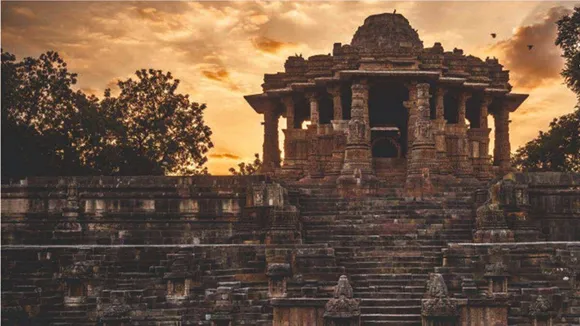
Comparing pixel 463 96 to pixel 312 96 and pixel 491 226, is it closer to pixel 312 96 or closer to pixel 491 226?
pixel 312 96

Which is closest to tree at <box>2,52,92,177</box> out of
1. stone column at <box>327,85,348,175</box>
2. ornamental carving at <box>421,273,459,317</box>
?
stone column at <box>327,85,348,175</box>

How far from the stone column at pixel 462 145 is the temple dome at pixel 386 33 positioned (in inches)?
102

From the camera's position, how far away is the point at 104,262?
1809 centimetres

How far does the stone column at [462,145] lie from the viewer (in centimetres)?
2629

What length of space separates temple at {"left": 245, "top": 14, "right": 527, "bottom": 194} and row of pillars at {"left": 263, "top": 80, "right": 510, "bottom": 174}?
0.04m

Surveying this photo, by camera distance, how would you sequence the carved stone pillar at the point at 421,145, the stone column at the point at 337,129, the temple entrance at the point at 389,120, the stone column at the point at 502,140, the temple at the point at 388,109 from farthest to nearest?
1. the stone column at the point at 502,140
2. the temple entrance at the point at 389,120
3. the stone column at the point at 337,129
4. the temple at the point at 388,109
5. the carved stone pillar at the point at 421,145

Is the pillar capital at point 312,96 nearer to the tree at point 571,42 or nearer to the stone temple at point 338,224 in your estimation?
the stone temple at point 338,224

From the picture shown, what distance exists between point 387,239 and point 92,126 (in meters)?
16.5

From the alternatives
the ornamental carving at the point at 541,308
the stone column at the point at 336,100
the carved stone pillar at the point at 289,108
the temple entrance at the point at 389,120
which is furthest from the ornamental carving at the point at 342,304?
the carved stone pillar at the point at 289,108

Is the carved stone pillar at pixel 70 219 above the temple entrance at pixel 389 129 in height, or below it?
below

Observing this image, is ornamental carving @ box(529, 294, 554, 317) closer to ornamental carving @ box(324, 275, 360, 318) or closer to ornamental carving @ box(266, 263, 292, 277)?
ornamental carving @ box(324, 275, 360, 318)

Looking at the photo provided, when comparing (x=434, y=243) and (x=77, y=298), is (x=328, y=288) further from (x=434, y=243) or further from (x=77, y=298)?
(x=77, y=298)

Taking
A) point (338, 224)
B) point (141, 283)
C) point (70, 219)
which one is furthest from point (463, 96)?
point (141, 283)

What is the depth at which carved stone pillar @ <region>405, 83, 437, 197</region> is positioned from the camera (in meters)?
23.3
